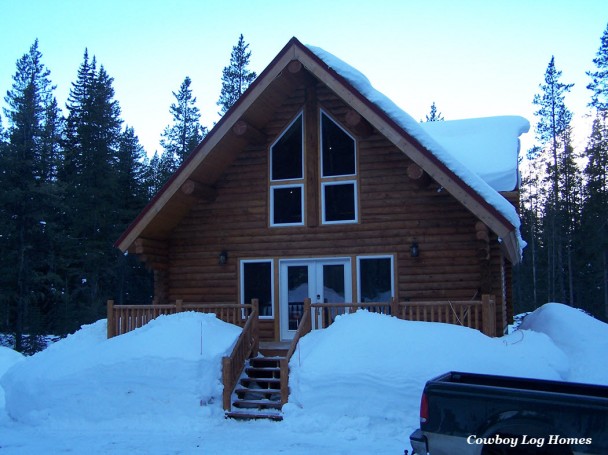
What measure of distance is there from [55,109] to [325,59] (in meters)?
33.6

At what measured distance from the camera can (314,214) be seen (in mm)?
13492

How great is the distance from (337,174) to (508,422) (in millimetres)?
8864

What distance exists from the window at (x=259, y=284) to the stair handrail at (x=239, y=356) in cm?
192

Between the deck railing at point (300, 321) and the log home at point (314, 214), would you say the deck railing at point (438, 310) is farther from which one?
the log home at point (314, 214)

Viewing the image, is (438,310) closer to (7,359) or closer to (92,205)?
(7,359)

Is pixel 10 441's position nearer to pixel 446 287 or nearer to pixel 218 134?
pixel 218 134

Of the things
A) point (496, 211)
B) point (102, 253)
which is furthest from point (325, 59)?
point (102, 253)

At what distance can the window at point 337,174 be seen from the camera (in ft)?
44.0

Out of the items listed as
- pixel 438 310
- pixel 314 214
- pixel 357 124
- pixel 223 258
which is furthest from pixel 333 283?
pixel 357 124

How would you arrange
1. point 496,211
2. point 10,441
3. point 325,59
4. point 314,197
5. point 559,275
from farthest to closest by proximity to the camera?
point 559,275 < point 314,197 < point 325,59 < point 496,211 < point 10,441

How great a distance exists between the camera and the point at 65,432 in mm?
9422

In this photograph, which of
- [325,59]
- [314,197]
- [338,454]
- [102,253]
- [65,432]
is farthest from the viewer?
[102,253]

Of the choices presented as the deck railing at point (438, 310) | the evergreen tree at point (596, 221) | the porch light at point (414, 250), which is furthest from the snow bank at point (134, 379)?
the evergreen tree at point (596, 221)

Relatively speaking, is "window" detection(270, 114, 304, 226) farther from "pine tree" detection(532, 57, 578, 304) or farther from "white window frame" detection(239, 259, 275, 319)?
"pine tree" detection(532, 57, 578, 304)
